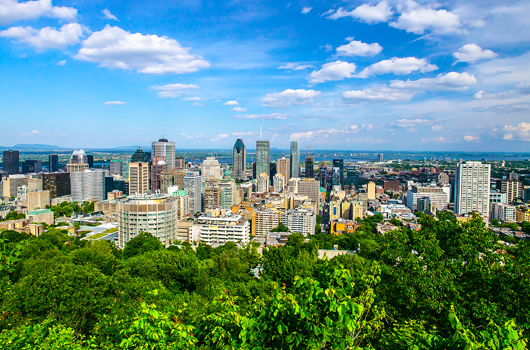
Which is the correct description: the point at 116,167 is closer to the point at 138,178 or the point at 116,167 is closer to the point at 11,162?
the point at 11,162

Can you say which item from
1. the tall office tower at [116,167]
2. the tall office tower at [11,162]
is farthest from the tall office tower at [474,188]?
the tall office tower at [11,162]

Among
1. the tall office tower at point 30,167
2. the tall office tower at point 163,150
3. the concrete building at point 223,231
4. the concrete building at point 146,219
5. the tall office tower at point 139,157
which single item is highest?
the tall office tower at point 163,150

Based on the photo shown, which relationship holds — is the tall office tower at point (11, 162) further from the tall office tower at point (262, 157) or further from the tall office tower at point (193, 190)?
the tall office tower at point (262, 157)

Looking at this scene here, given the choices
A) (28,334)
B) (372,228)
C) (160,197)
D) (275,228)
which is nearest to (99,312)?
(28,334)

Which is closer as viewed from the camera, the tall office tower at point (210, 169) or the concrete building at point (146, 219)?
the concrete building at point (146, 219)

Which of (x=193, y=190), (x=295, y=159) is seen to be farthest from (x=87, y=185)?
(x=295, y=159)

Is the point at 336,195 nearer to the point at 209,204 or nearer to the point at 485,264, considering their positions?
the point at 209,204

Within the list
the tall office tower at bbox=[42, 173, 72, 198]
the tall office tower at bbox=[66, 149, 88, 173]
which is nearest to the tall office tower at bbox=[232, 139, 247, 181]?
the tall office tower at bbox=[66, 149, 88, 173]
